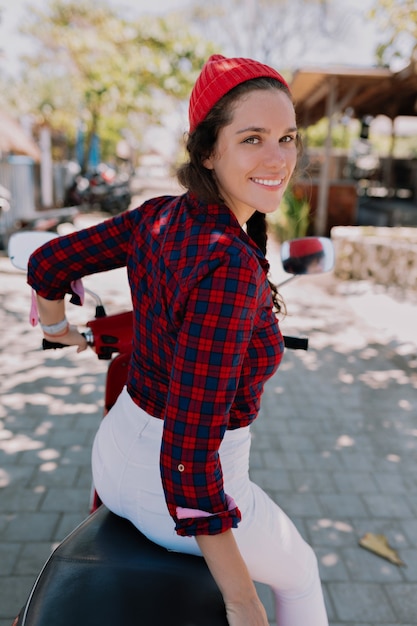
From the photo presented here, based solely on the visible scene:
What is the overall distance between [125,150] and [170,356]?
51.0 m

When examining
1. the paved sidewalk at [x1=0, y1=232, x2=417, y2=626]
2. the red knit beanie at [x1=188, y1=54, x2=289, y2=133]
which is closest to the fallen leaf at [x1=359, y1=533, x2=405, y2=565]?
the paved sidewalk at [x1=0, y1=232, x2=417, y2=626]

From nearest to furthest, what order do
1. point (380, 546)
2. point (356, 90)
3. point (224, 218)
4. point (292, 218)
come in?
1. point (224, 218)
2. point (380, 546)
3. point (292, 218)
4. point (356, 90)

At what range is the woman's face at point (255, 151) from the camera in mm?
1176

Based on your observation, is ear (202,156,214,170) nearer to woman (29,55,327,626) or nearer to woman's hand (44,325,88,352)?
woman (29,55,327,626)

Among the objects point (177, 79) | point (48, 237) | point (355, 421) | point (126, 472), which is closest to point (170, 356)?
point (126, 472)

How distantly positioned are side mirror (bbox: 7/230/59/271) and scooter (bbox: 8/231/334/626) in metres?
0.84

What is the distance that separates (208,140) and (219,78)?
0.13 m

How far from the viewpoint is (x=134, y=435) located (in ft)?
4.17

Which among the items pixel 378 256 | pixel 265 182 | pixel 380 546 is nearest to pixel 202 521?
pixel 265 182

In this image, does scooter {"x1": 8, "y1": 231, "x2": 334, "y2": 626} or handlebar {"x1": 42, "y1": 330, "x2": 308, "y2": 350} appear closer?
scooter {"x1": 8, "y1": 231, "x2": 334, "y2": 626}

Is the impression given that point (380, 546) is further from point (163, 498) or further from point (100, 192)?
point (100, 192)

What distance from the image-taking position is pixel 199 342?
102 centimetres

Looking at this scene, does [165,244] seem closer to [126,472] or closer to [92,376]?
[126,472]

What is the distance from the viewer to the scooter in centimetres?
105
